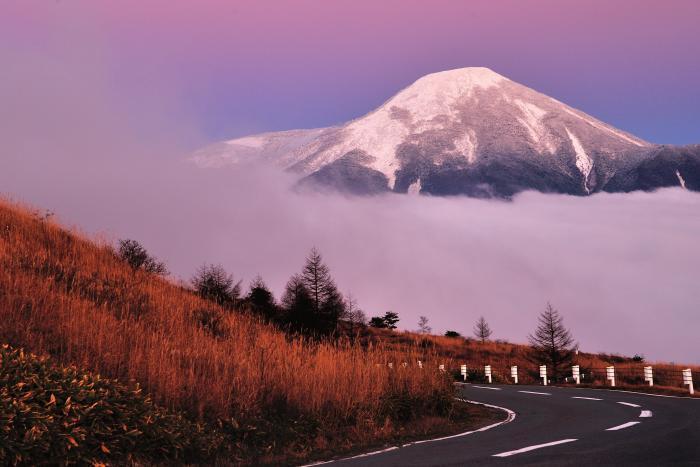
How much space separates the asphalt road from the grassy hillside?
4.95 ft

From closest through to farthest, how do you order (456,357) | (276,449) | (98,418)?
(98,418)
(276,449)
(456,357)

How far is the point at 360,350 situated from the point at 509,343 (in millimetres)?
68500

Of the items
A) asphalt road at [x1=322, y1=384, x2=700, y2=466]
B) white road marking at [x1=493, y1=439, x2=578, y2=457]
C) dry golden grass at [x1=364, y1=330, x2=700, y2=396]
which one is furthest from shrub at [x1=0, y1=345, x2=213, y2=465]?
dry golden grass at [x1=364, y1=330, x2=700, y2=396]

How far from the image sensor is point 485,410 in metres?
18.1

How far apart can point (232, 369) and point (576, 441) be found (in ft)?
19.2

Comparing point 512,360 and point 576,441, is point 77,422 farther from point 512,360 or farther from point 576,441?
point 512,360

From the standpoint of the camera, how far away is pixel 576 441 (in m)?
10.9

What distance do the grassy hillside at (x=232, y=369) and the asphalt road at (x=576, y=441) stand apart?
151 centimetres

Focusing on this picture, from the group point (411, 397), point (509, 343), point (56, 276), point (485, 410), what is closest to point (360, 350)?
point (411, 397)

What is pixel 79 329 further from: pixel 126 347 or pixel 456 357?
pixel 456 357

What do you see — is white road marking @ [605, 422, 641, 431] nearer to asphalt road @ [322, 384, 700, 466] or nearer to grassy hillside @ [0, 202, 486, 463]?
asphalt road @ [322, 384, 700, 466]

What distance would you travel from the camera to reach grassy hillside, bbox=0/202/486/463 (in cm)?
1091

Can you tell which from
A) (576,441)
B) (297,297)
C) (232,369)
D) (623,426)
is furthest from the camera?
(297,297)

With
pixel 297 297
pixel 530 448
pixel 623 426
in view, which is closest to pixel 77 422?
pixel 530 448
